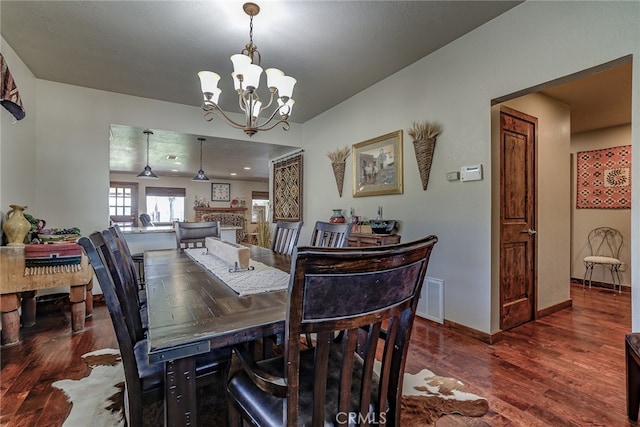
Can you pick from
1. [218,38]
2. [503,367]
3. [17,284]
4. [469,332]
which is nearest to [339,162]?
[218,38]

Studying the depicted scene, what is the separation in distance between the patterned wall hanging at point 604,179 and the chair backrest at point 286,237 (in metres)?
4.86

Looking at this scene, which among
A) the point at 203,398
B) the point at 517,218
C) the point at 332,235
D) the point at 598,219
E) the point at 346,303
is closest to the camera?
the point at 346,303

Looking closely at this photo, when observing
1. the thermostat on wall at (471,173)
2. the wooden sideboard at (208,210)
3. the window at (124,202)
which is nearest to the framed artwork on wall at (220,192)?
the wooden sideboard at (208,210)

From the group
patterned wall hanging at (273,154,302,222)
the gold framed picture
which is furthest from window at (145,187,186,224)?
the gold framed picture

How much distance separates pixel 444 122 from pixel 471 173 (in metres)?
0.60

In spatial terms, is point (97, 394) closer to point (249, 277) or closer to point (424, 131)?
point (249, 277)

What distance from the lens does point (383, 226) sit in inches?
126

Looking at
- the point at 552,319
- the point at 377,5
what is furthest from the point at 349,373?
the point at 552,319

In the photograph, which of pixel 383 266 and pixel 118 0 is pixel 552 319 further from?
pixel 118 0

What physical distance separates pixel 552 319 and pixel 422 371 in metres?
2.01

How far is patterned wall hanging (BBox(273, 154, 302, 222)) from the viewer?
17.2 feet

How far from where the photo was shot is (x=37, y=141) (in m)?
3.37

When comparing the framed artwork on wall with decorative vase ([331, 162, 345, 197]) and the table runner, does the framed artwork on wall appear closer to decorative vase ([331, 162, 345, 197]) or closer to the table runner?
decorative vase ([331, 162, 345, 197])

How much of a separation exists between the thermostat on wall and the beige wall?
11.5ft
